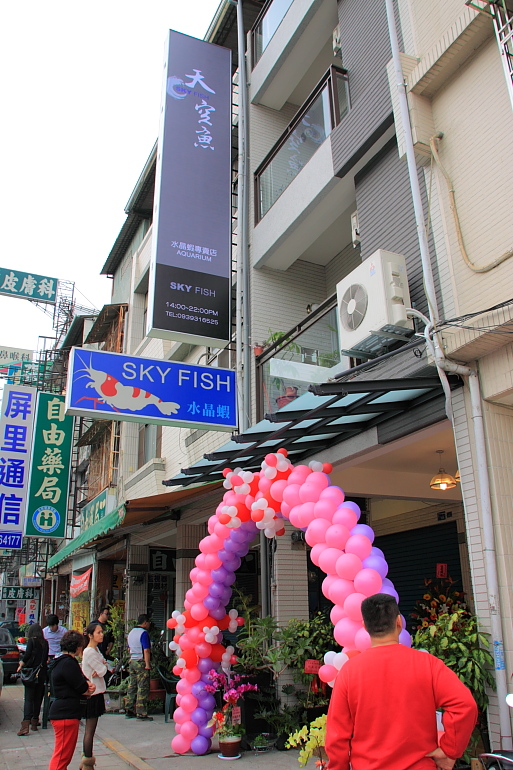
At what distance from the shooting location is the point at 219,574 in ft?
26.0

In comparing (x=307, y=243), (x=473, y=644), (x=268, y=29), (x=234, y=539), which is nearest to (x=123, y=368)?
(x=234, y=539)

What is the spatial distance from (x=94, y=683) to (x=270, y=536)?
2540mm

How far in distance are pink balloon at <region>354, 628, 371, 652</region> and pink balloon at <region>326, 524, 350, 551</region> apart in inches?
30.7

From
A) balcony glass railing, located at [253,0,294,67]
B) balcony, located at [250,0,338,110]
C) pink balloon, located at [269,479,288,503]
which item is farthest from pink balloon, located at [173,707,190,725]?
balcony glass railing, located at [253,0,294,67]

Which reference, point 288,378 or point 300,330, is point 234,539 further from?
point 300,330

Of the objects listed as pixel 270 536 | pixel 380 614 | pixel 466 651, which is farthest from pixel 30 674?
pixel 380 614

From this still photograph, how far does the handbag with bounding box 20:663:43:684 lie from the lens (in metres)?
10.0

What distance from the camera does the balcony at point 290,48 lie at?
11133mm

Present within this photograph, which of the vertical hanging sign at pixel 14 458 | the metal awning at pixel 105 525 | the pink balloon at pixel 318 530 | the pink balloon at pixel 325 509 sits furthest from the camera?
the vertical hanging sign at pixel 14 458

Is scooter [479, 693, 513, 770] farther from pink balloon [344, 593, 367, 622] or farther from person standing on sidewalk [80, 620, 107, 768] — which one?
person standing on sidewalk [80, 620, 107, 768]

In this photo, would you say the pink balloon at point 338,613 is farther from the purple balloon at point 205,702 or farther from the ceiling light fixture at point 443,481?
the ceiling light fixture at point 443,481

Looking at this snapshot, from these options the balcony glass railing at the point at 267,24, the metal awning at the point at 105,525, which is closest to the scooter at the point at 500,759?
the metal awning at the point at 105,525

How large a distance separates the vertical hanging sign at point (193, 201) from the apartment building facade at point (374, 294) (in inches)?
36.6

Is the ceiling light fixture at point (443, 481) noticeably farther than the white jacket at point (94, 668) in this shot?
Yes
